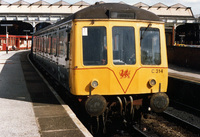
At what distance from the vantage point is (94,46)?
6934 millimetres

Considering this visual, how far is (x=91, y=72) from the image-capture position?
6.86 m

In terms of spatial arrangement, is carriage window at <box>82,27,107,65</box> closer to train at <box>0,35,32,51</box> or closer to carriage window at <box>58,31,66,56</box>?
carriage window at <box>58,31,66,56</box>

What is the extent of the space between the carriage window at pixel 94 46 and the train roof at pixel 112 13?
0.99ft

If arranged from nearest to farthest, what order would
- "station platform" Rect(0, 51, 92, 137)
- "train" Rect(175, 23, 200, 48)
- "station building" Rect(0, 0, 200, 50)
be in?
"station platform" Rect(0, 51, 92, 137) < "train" Rect(175, 23, 200, 48) < "station building" Rect(0, 0, 200, 50)

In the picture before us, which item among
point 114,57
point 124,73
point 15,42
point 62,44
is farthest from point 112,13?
point 15,42

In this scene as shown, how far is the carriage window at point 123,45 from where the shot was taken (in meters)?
6.98

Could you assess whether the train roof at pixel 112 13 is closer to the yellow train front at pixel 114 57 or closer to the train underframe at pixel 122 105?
the yellow train front at pixel 114 57

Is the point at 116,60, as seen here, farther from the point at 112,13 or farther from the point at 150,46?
the point at 112,13

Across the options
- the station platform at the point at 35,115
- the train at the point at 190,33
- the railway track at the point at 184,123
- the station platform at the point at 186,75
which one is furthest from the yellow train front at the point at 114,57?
the train at the point at 190,33

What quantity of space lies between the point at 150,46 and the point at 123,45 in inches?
28.5

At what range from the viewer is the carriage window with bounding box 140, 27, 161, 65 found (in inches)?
283

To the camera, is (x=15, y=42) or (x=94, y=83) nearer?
(x=94, y=83)

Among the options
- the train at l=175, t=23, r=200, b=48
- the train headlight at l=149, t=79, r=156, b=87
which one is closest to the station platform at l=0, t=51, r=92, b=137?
the train headlight at l=149, t=79, r=156, b=87

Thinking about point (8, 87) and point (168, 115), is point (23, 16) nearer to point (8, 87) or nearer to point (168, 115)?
point (8, 87)
